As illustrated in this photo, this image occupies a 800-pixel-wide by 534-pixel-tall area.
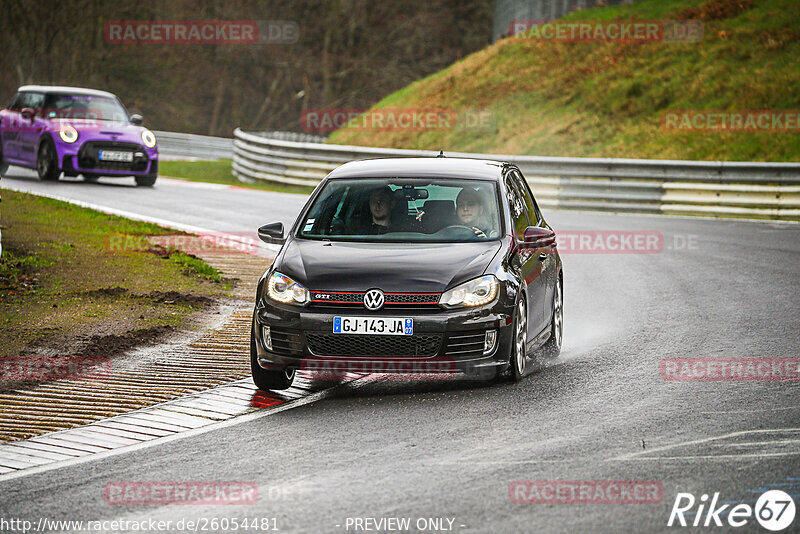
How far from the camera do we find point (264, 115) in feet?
220

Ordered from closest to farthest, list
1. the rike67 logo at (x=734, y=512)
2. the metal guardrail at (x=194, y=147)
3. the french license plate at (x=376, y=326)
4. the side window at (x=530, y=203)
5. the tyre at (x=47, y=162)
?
the rike67 logo at (x=734, y=512) → the french license plate at (x=376, y=326) → the side window at (x=530, y=203) → the tyre at (x=47, y=162) → the metal guardrail at (x=194, y=147)

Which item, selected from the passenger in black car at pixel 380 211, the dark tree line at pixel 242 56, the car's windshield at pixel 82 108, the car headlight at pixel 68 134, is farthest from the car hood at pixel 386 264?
the dark tree line at pixel 242 56

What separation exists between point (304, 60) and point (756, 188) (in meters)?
42.9

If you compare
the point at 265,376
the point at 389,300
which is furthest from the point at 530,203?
the point at 265,376

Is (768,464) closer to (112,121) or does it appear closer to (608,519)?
(608,519)

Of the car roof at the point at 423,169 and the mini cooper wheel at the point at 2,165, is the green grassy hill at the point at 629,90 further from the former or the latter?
the car roof at the point at 423,169

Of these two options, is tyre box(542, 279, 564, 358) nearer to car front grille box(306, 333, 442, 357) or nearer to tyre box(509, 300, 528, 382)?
tyre box(509, 300, 528, 382)

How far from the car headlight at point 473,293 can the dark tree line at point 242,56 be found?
5118 centimetres

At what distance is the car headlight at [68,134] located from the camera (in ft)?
78.3

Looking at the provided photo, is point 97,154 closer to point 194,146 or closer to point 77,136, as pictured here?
point 77,136

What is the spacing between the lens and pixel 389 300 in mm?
7859

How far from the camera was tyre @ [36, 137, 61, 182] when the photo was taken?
24234 mm

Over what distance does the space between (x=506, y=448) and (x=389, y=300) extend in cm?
160

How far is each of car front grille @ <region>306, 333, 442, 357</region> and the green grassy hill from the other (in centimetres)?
2168
